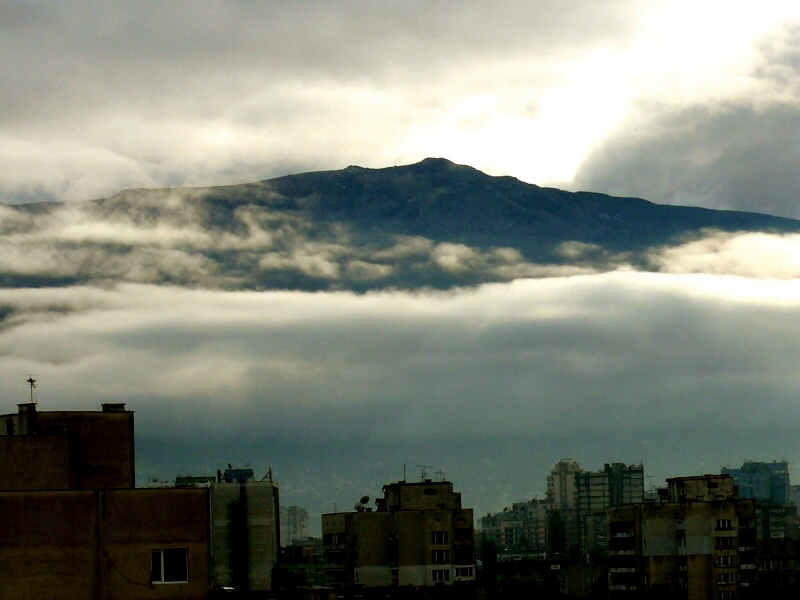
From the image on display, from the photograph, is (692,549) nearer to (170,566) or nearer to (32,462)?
(32,462)

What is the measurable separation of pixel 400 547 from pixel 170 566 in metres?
117

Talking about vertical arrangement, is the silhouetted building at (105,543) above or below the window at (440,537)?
above

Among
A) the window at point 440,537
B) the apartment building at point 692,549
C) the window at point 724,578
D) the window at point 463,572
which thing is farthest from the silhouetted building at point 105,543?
the window at point 463,572

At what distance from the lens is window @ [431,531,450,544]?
497 ft

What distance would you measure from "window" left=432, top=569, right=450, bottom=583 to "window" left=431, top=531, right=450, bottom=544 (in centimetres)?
272

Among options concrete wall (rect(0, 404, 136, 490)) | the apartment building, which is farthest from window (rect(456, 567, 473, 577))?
concrete wall (rect(0, 404, 136, 490))

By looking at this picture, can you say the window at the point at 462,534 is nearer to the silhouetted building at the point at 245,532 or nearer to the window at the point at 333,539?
the window at the point at 333,539

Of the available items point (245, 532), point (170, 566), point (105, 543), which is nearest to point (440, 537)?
point (245, 532)

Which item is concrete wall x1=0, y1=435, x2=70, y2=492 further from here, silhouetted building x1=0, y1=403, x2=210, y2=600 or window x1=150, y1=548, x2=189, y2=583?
window x1=150, y1=548, x2=189, y2=583

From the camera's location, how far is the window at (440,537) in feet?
497

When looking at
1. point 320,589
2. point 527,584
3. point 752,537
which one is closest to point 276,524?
point 527,584

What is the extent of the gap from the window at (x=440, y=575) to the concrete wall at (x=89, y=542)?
11751 centimetres

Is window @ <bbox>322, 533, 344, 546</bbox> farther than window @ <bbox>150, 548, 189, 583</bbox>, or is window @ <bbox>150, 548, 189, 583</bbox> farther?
window @ <bbox>322, 533, 344, 546</bbox>

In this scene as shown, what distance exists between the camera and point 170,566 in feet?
114
